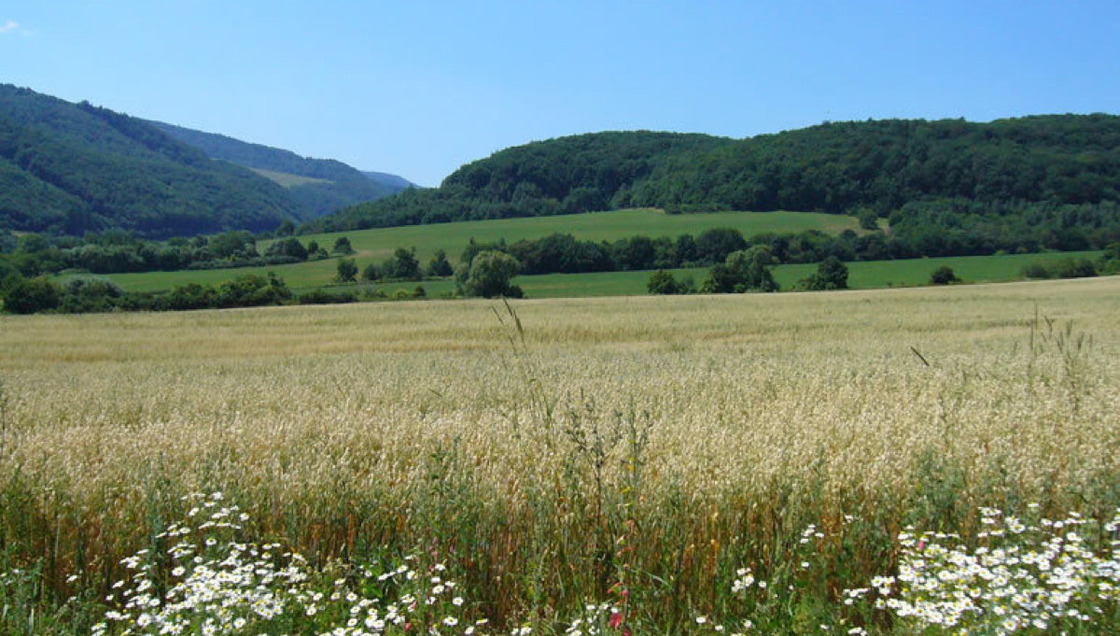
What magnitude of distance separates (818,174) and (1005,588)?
4438 inches

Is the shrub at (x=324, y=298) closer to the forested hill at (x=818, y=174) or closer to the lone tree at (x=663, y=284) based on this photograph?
the lone tree at (x=663, y=284)

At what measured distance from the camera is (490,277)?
5594 centimetres

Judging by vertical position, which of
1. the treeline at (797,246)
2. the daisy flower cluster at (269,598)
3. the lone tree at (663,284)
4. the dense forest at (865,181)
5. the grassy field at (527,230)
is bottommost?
the lone tree at (663,284)

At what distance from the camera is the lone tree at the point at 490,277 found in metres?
55.3

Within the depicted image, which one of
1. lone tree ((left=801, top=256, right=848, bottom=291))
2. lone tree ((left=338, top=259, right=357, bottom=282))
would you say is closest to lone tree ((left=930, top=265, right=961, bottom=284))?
lone tree ((left=801, top=256, right=848, bottom=291))

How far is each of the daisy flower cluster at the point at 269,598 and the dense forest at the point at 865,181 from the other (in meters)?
81.0

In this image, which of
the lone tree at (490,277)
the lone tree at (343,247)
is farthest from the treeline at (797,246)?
the lone tree at (343,247)

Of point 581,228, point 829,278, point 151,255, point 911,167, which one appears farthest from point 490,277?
point 911,167

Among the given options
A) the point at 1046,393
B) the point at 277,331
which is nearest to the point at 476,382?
the point at 1046,393

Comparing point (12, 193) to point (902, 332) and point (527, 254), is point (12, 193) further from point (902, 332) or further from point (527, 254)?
point (902, 332)

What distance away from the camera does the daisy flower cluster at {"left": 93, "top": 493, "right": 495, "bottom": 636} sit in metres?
3.25

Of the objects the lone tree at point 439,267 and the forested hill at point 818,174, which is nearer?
the lone tree at point 439,267

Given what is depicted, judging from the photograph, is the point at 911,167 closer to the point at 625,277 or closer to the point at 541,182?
the point at 625,277

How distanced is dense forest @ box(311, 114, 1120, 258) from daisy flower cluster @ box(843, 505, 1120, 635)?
262ft
